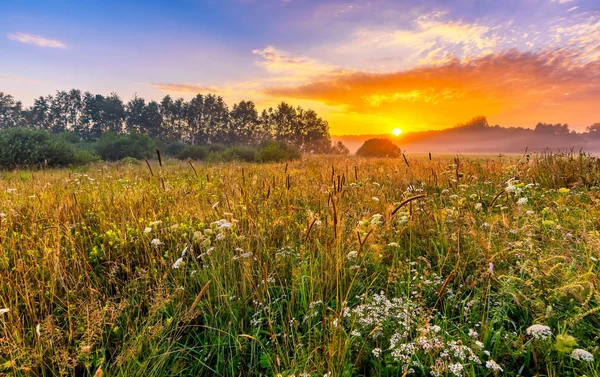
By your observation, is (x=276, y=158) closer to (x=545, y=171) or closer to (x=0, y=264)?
(x=545, y=171)

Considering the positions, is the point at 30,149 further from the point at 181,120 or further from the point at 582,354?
the point at 181,120

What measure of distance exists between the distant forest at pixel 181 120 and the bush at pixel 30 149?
50218 millimetres

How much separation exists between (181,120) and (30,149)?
2335 inches

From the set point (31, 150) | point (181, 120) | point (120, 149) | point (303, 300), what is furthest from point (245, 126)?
point (303, 300)

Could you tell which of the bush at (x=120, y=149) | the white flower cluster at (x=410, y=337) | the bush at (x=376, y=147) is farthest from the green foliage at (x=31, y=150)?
the bush at (x=376, y=147)

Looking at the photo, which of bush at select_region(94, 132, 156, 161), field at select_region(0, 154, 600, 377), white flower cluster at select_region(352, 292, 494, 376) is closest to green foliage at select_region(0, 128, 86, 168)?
bush at select_region(94, 132, 156, 161)

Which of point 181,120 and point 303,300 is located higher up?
point 181,120

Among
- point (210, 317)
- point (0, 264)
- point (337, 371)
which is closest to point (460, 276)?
point (337, 371)

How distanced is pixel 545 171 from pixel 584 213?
127 inches

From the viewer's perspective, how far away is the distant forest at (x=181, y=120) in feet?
220

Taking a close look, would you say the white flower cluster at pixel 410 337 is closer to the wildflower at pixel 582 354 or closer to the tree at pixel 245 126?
the wildflower at pixel 582 354

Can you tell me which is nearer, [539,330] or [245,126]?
[539,330]

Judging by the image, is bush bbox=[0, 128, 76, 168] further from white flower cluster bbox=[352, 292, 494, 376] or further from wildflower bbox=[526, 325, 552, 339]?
wildflower bbox=[526, 325, 552, 339]

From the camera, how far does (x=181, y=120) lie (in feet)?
237
